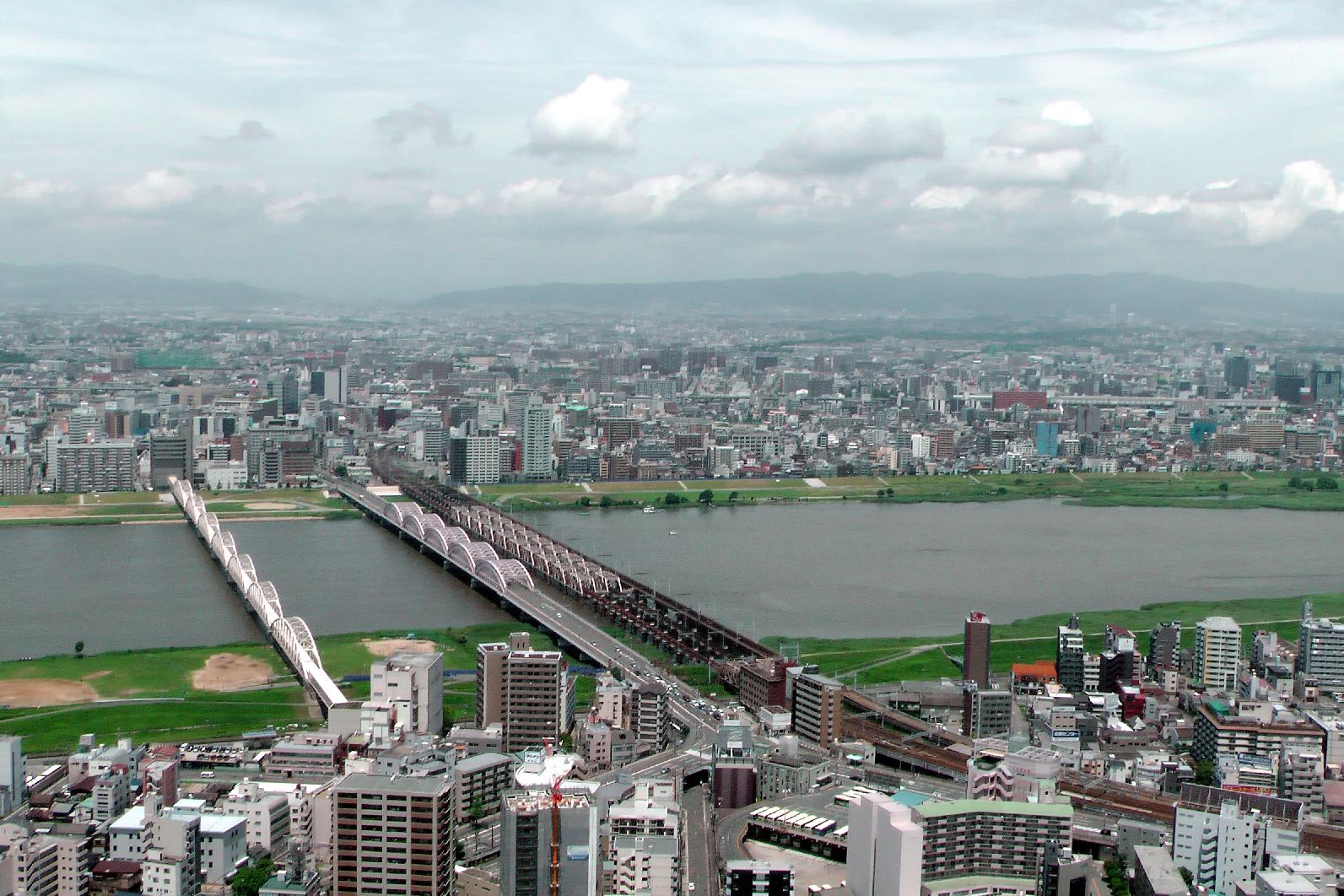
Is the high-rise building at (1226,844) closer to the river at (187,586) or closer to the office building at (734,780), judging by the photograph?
the office building at (734,780)

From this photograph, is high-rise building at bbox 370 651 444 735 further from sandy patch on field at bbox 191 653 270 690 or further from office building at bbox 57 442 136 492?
office building at bbox 57 442 136 492

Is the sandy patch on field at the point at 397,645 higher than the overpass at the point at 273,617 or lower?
lower

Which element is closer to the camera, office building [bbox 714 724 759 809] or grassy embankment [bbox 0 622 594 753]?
office building [bbox 714 724 759 809]

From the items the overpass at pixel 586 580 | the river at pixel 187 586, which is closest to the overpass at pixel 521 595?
the overpass at pixel 586 580

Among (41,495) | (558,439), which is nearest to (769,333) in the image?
(558,439)

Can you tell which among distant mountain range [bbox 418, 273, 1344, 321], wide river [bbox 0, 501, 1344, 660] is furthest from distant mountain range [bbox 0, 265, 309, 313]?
wide river [bbox 0, 501, 1344, 660]

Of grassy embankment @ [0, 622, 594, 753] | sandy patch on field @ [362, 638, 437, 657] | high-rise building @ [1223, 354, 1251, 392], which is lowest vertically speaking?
grassy embankment @ [0, 622, 594, 753]

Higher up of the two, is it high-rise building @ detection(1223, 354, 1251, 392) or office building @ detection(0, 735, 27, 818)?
high-rise building @ detection(1223, 354, 1251, 392)

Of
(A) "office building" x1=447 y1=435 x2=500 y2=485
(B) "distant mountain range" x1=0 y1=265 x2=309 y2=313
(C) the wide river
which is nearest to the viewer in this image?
(C) the wide river
